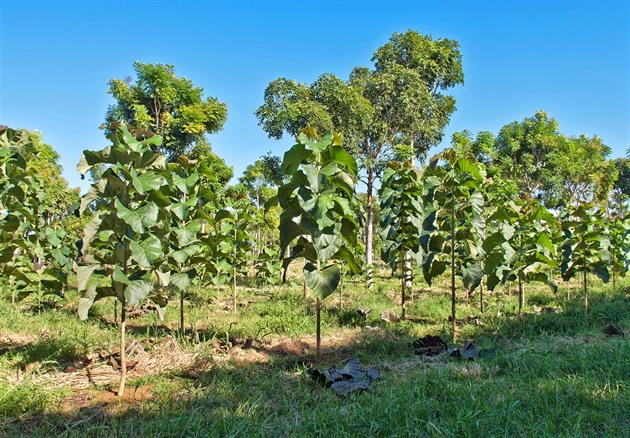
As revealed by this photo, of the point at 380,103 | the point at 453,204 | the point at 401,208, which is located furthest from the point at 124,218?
the point at 380,103

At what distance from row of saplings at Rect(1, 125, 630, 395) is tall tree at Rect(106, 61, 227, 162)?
13.3 m

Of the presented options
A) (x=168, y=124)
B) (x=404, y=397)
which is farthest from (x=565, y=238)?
(x=168, y=124)

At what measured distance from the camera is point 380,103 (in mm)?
15789

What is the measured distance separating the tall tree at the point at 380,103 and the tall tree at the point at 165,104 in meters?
6.54

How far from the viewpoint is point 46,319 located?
687 cm

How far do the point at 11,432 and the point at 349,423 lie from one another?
2.27 metres

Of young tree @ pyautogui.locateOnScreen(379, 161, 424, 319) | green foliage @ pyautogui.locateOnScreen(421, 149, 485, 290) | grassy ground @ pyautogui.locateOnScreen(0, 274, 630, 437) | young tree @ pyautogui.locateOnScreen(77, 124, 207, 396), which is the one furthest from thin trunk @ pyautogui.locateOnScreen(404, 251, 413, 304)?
young tree @ pyautogui.locateOnScreen(77, 124, 207, 396)

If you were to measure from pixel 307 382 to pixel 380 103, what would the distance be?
13352 mm

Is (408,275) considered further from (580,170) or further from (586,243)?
(580,170)

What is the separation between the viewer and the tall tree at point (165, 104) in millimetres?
18969

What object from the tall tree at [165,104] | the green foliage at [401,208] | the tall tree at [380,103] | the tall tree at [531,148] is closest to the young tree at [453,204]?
the green foliage at [401,208]

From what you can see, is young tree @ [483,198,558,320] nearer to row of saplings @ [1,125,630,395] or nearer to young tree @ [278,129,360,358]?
row of saplings @ [1,125,630,395]

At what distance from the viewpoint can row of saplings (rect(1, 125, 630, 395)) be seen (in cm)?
360

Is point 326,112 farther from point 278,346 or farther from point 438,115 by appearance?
point 278,346
